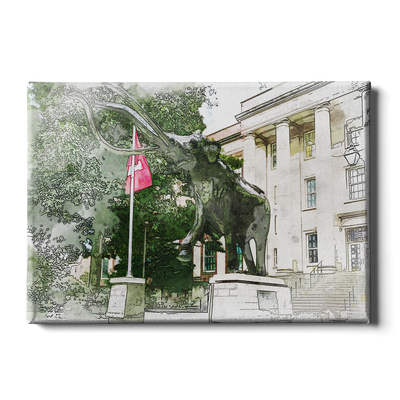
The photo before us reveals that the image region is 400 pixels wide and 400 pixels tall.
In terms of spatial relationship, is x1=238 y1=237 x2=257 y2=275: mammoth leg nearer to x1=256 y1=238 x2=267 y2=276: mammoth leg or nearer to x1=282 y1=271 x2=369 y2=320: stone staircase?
x1=256 y1=238 x2=267 y2=276: mammoth leg

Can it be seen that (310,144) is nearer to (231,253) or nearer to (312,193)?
(312,193)

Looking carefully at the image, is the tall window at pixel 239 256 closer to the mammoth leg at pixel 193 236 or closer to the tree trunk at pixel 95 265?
the mammoth leg at pixel 193 236

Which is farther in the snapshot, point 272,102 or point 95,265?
point 272,102

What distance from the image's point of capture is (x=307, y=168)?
285 inches

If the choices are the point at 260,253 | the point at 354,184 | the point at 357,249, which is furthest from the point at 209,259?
the point at 354,184

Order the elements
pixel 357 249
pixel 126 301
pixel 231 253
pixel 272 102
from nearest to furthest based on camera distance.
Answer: pixel 126 301 → pixel 357 249 → pixel 231 253 → pixel 272 102

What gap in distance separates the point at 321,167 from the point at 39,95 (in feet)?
14.5

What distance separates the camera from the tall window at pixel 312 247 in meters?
7.13

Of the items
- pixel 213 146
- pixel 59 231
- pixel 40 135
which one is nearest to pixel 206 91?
pixel 213 146

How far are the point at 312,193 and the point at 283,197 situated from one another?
438 mm

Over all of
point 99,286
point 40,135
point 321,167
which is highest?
point 40,135

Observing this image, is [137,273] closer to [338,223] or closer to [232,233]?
[232,233]

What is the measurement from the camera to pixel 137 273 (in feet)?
23.3

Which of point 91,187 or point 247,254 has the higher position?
point 91,187
